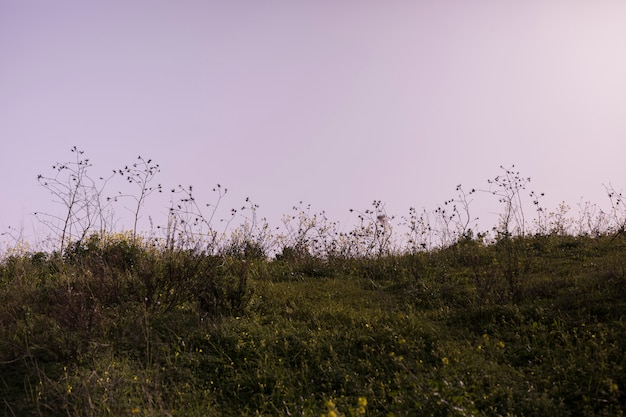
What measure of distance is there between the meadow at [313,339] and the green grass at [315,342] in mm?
22

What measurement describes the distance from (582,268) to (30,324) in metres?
7.87

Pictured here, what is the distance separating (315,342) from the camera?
19.9 feet

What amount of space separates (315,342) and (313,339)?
7 centimetres

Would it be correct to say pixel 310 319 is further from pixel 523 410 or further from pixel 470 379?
pixel 523 410

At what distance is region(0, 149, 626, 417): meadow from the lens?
497cm

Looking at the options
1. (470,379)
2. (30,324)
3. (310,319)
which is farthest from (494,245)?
(30,324)

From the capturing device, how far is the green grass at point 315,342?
4.96m

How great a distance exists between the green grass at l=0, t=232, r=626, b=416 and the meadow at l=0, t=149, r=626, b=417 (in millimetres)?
22

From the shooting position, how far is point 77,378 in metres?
5.36

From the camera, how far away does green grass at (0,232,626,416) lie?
4.96 meters

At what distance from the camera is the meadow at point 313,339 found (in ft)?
16.3

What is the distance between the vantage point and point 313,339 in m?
6.14

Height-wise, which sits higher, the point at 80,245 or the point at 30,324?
the point at 80,245

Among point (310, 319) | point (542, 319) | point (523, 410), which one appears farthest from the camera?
point (310, 319)
